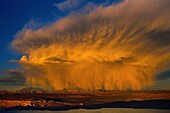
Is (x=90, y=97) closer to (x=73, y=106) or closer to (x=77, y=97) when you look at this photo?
(x=77, y=97)

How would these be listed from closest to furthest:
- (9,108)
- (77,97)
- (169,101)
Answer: (9,108)
(169,101)
(77,97)

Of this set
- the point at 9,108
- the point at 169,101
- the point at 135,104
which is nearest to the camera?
the point at 9,108

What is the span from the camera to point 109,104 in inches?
5556

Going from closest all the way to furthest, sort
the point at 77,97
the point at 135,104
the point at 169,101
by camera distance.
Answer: the point at 135,104 < the point at 169,101 < the point at 77,97

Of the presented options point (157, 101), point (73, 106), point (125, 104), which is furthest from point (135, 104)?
point (73, 106)

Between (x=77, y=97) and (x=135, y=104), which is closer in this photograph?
(x=135, y=104)

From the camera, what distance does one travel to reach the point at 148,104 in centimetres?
14088

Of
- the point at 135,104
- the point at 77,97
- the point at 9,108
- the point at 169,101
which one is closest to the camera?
the point at 9,108

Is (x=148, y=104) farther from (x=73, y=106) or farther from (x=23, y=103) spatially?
(x=23, y=103)

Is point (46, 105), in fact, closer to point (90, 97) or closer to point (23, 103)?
point (23, 103)

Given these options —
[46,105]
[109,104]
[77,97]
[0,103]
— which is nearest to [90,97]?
[77,97]

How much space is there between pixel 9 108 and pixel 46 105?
17257 millimetres

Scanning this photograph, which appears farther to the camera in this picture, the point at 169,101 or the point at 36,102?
the point at 169,101

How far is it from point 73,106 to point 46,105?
13.0 metres
